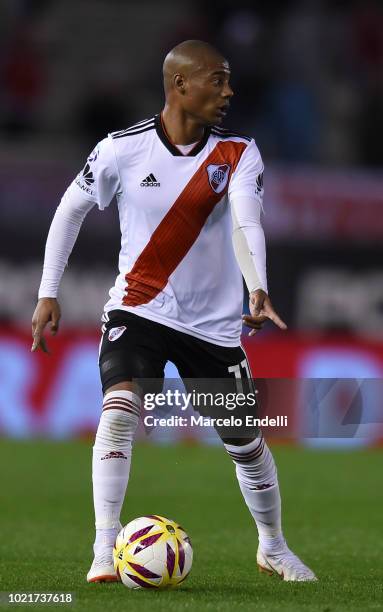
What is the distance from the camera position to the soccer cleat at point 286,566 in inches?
250

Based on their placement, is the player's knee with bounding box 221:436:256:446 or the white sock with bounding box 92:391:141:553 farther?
the player's knee with bounding box 221:436:256:446

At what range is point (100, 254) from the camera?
14.6 metres

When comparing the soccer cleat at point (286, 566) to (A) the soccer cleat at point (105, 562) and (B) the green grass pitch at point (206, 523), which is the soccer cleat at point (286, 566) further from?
(A) the soccer cleat at point (105, 562)

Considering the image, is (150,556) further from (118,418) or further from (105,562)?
(118,418)

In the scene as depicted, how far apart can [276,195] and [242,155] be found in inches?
338

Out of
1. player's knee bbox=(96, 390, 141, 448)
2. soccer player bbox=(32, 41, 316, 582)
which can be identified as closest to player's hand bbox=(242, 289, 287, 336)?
soccer player bbox=(32, 41, 316, 582)

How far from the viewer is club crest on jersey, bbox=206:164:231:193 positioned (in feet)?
20.5

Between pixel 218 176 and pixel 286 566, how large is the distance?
1.83 metres

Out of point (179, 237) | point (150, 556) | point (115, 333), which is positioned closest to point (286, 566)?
point (150, 556)

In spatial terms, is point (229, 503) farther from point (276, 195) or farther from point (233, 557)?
point (276, 195)

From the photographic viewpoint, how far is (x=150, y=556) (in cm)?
577

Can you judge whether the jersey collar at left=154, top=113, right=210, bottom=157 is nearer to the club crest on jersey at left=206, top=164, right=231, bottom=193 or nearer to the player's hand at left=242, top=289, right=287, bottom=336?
the club crest on jersey at left=206, top=164, right=231, bottom=193

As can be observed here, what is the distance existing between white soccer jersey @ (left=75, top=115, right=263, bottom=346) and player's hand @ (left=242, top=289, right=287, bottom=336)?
0.55 m

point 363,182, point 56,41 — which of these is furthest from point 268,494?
point 56,41
